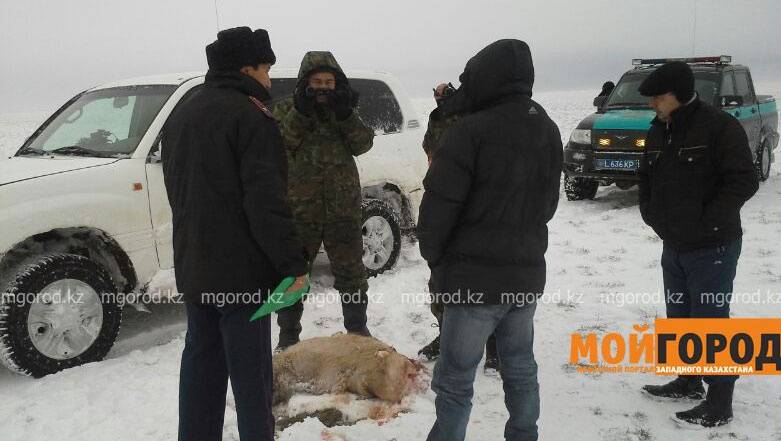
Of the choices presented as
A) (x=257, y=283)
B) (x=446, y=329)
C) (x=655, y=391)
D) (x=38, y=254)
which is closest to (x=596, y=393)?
(x=655, y=391)

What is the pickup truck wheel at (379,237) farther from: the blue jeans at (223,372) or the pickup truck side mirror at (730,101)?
the pickup truck side mirror at (730,101)

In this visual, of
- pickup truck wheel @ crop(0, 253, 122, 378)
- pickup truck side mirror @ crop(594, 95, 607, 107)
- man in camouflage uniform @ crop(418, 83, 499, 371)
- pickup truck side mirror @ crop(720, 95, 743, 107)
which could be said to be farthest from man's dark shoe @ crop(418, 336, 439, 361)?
pickup truck side mirror @ crop(594, 95, 607, 107)

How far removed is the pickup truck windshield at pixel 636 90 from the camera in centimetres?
872

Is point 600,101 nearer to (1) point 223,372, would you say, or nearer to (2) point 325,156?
(2) point 325,156

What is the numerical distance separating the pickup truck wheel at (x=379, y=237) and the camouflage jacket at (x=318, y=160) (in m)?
1.62

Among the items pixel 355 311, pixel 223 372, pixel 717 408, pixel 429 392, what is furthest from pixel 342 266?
pixel 717 408

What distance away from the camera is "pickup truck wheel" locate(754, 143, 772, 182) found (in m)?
10.2

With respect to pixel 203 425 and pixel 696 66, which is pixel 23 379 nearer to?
pixel 203 425

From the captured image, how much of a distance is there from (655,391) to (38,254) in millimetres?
4020

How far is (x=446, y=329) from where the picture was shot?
242cm

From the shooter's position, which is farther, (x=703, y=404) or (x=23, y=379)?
(x=23, y=379)

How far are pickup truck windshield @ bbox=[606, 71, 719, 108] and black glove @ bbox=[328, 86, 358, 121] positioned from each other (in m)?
6.35

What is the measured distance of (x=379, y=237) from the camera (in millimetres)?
5695

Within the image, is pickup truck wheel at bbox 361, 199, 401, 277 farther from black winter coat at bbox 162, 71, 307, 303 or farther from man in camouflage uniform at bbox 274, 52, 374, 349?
black winter coat at bbox 162, 71, 307, 303
